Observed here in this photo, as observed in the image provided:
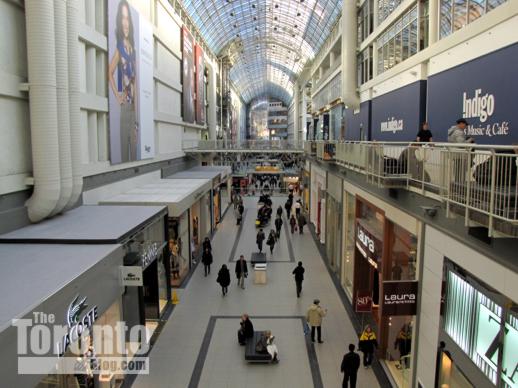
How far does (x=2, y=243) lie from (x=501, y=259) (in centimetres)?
853

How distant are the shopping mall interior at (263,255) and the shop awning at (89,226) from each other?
0.20ft

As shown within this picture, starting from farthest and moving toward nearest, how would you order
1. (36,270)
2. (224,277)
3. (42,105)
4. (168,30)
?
(168,30), (224,277), (42,105), (36,270)

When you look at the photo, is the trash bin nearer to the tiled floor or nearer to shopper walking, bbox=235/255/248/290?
the tiled floor

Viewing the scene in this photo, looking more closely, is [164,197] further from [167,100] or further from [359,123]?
[167,100]

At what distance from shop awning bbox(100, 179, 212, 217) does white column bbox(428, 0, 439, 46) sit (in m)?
8.71

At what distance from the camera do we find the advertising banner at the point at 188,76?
2871 centimetres

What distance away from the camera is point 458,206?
609cm

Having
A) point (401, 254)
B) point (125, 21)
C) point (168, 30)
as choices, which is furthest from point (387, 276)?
point (168, 30)

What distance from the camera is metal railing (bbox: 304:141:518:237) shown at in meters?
4.86

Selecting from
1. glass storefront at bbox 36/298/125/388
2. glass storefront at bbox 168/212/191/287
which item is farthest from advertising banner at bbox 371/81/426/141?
glass storefront at bbox 36/298/125/388

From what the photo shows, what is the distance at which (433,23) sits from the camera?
11.6 meters

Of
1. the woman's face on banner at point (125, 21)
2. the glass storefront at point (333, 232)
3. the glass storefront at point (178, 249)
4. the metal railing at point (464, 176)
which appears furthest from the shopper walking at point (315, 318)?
the woman's face on banner at point (125, 21)

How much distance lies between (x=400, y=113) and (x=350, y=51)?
8494 mm

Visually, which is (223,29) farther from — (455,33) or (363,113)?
(455,33)
